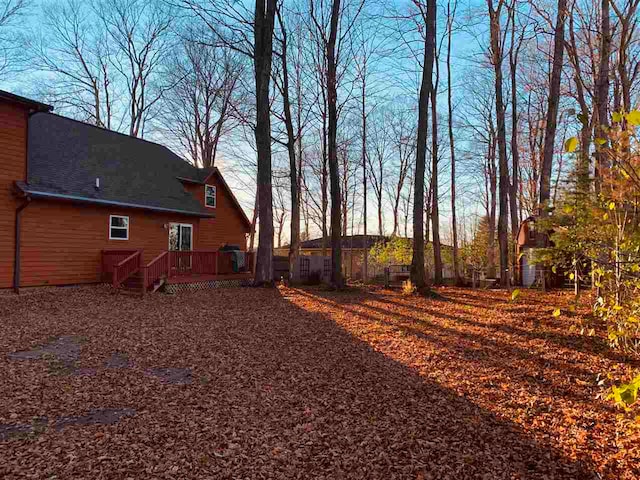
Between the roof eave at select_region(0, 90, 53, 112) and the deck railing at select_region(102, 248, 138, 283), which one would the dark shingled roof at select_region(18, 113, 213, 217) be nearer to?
the deck railing at select_region(102, 248, 138, 283)

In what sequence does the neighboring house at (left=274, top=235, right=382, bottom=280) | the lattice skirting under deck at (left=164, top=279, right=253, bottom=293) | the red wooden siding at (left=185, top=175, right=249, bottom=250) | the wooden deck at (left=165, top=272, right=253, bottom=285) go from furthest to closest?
1. the neighboring house at (left=274, top=235, right=382, bottom=280)
2. the red wooden siding at (left=185, top=175, right=249, bottom=250)
3. the wooden deck at (left=165, top=272, right=253, bottom=285)
4. the lattice skirting under deck at (left=164, top=279, right=253, bottom=293)

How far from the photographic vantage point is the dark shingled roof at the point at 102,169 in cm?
1189

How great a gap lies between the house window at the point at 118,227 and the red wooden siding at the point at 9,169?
9.39ft

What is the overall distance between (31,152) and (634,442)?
14638 millimetres

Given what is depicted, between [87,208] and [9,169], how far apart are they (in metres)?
2.35

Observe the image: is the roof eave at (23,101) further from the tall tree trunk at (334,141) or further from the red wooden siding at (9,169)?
the tall tree trunk at (334,141)

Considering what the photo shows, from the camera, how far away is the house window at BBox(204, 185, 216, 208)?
18344 mm

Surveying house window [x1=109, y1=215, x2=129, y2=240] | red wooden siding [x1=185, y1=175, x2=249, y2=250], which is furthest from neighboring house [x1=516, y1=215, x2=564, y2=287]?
red wooden siding [x1=185, y1=175, x2=249, y2=250]

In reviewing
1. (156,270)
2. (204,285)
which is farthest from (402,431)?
(204,285)

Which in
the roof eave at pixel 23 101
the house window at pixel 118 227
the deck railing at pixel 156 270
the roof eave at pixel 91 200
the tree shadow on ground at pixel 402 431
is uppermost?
the roof eave at pixel 23 101

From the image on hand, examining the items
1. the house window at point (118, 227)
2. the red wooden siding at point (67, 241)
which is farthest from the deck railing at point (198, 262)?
the house window at point (118, 227)

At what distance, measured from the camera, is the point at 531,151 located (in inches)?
926

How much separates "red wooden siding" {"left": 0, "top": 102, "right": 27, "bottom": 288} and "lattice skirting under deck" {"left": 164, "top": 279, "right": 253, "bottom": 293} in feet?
12.9

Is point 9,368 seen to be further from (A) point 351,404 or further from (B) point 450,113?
(B) point 450,113
